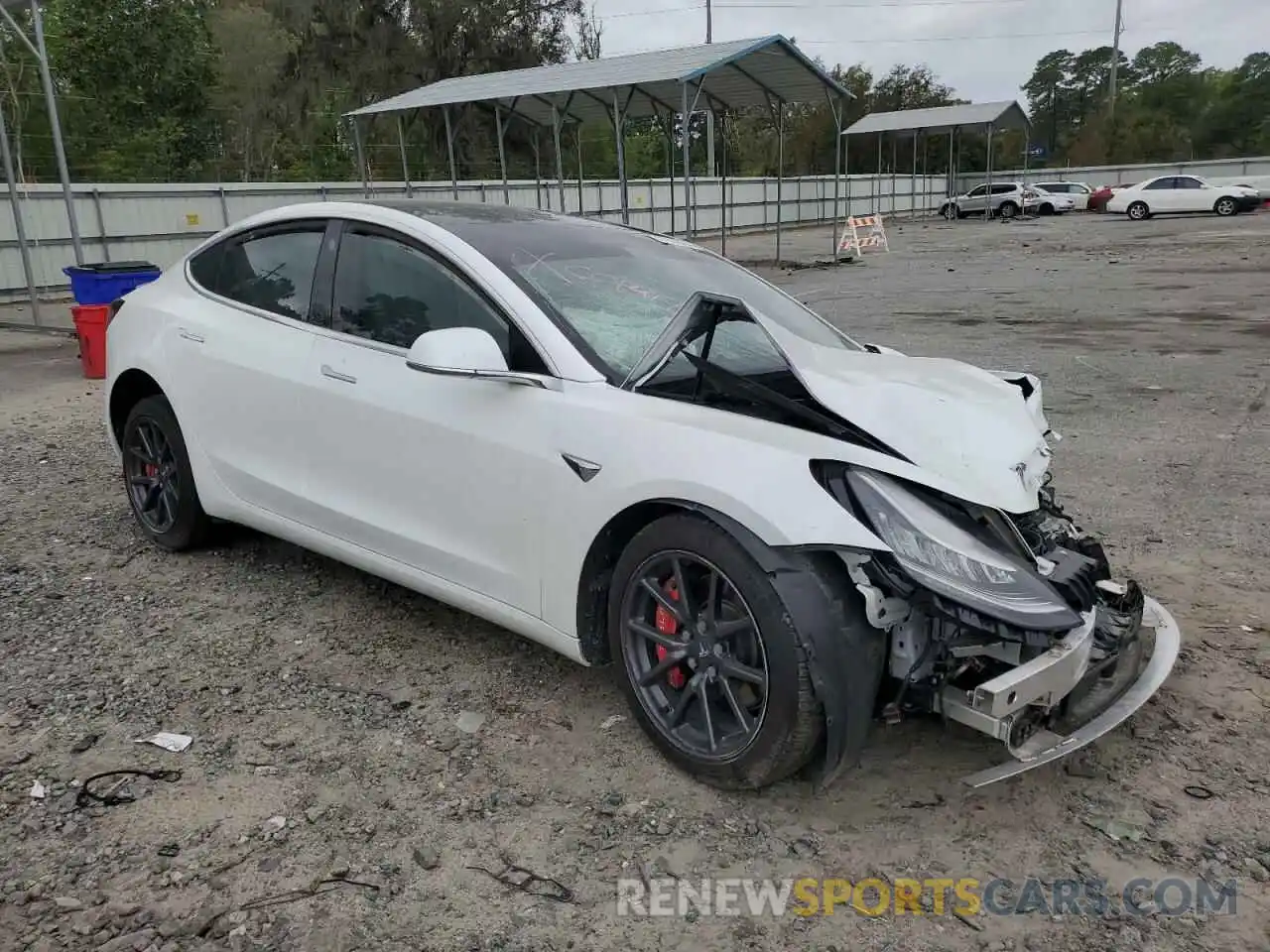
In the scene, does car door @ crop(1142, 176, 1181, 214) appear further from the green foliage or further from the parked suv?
the green foliage

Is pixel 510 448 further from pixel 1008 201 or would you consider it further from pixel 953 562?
pixel 1008 201

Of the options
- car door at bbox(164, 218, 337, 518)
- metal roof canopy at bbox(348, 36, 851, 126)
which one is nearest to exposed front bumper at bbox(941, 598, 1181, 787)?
car door at bbox(164, 218, 337, 518)

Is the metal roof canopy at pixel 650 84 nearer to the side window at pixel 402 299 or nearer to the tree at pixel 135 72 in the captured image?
the tree at pixel 135 72

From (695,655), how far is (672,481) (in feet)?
1.61

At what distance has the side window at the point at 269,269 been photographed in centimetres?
393

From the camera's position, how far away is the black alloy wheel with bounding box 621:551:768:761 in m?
2.67

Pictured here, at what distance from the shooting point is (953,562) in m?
2.48

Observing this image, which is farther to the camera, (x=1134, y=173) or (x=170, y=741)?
(x=1134, y=173)

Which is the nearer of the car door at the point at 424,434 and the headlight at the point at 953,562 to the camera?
the headlight at the point at 953,562

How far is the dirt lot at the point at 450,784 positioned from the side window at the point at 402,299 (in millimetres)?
1149

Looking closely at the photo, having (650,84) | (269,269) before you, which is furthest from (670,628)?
(650,84)

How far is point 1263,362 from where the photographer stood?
881 centimetres

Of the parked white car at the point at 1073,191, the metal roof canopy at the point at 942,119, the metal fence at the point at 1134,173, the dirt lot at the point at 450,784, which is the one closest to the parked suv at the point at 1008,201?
the parked white car at the point at 1073,191

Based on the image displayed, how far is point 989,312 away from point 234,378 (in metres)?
10.9
